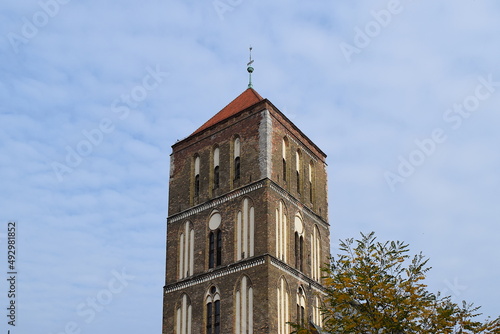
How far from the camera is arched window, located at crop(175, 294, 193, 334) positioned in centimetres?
3238

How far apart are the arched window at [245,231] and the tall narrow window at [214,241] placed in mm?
1096

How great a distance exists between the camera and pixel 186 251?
3384 cm

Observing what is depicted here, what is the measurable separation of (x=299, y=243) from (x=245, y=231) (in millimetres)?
2762

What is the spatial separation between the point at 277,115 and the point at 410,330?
50.2 feet

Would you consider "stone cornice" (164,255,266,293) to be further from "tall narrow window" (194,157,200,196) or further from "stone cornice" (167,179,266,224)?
"tall narrow window" (194,157,200,196)

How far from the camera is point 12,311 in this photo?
2852 centimetres

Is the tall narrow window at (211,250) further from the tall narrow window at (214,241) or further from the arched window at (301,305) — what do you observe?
the arched window at (301,305)

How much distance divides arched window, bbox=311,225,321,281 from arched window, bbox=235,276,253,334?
394cm

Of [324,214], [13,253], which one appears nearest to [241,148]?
[324,214]

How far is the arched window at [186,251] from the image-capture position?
3347 centimetres

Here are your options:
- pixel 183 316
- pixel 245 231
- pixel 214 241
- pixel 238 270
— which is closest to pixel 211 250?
pixel 214 241

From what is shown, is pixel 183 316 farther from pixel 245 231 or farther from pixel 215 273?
pixel 245 231

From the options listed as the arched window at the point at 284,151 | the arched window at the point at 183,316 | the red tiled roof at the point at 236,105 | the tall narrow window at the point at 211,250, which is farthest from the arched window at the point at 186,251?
the red tiled roof at the point at 236,105

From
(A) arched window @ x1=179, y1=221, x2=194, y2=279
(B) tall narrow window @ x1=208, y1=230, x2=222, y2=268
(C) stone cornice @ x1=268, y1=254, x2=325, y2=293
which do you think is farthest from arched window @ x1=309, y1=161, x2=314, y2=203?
(A) arched window @ x1=179, y1=221, x2=194, y2=279
